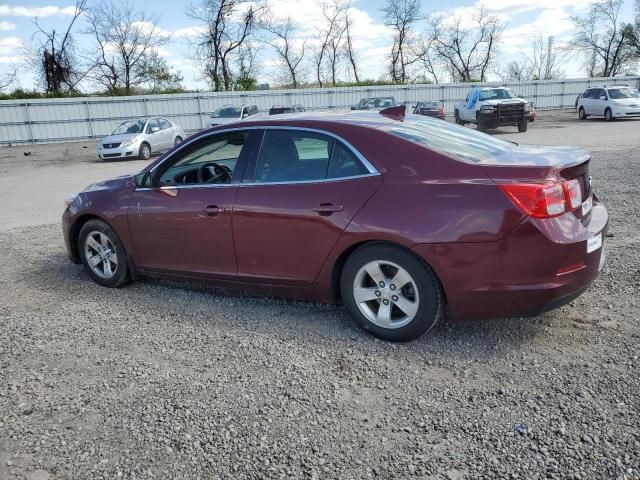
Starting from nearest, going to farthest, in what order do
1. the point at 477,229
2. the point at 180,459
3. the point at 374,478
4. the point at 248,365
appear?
the point at 374,478
the point at 180,459
the point at 477,229
the point at 248,365

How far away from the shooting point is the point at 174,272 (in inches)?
194

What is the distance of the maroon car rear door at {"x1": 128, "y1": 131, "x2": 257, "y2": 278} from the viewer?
454 centimetres

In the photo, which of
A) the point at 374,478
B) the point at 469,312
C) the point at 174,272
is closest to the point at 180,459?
the point at 374,478

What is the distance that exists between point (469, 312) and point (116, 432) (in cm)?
223

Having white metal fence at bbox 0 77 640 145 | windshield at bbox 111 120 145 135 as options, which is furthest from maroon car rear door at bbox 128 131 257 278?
white metal fence at bbox 0 77 640 145

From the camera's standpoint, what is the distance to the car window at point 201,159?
4.75 metres

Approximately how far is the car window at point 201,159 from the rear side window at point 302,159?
0.37m

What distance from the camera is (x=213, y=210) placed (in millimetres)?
4516

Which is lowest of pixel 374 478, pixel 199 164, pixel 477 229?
pixel 374 478

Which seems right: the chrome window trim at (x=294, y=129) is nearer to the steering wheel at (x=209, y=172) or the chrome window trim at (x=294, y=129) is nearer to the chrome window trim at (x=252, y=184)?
the chrome window trim at (x=252, y=184)

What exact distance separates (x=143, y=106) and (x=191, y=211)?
31.2 meters

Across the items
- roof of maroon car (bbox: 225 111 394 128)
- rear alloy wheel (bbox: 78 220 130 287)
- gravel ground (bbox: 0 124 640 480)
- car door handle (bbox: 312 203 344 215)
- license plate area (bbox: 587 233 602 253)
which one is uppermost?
roof of maroon car (bbox: 225 111 394 128)

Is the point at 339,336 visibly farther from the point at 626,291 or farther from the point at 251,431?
the point at 626,291

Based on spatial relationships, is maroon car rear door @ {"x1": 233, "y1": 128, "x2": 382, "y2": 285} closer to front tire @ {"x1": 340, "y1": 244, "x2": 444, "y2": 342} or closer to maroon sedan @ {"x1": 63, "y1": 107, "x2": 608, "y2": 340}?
maroon sedan @ {"x1": 63, "y1": 107, "x2": 608, "y2": 340}
